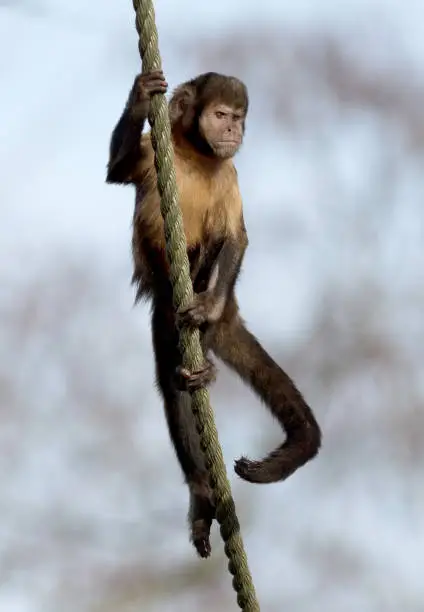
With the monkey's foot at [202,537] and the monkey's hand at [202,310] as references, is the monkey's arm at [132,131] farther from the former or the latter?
the monkey's foot at [202,537]

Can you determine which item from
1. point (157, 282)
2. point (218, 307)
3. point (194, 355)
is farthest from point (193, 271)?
point (194, 355)

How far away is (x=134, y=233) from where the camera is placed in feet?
27.8

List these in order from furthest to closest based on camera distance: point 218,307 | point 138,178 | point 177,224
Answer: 1. point 138,178
2. point 218,307
3. point 177,224

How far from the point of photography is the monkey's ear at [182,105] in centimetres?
863

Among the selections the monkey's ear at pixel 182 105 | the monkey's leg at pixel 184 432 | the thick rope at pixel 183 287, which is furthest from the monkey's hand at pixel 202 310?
the monkey's ear at pixel 182 105

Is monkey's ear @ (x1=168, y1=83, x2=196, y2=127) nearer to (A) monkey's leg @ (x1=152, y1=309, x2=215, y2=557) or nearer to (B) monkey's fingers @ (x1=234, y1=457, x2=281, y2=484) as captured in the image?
(A) monkey's leg @ (x1=152, y1=309, x2=215, y2=557)

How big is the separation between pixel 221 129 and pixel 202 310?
1.66 m

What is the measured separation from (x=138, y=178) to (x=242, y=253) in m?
0.85

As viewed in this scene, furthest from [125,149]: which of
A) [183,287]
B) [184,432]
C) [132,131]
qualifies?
[184,432]

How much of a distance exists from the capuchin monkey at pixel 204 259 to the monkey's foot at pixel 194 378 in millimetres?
874

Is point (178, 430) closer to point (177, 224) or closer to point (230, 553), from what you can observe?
point (230, 553)

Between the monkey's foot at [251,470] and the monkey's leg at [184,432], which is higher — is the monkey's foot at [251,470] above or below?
below

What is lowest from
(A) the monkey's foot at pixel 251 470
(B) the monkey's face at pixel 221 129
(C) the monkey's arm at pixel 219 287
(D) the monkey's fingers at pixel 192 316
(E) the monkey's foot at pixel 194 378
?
(A) the monkey's foot at pixel 251 470

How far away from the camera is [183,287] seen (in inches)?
253
